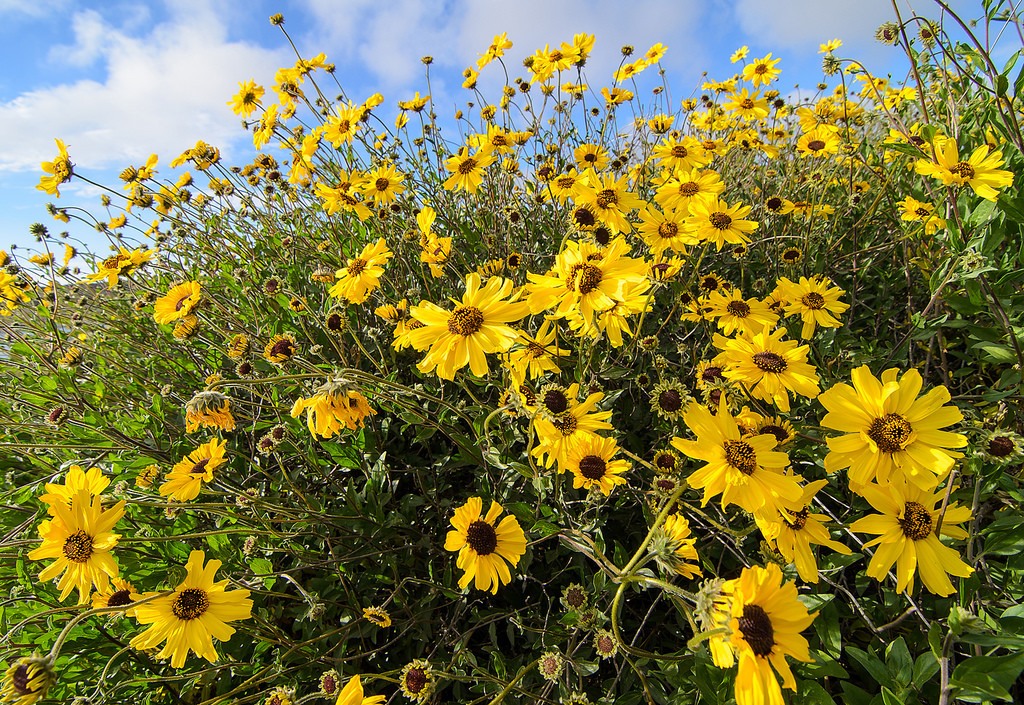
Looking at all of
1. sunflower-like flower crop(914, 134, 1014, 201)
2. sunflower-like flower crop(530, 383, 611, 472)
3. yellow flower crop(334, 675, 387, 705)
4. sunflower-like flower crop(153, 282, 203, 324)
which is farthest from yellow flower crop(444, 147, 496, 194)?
yellow flower crop(334, 675, 387, 705)

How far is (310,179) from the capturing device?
10.6 feet

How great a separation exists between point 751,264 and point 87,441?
3476 millimetres

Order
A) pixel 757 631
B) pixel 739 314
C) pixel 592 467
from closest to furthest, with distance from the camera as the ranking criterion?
pixel 757 631 → pixel 592 467 → pixel 739 314

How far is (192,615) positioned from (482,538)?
672 mm

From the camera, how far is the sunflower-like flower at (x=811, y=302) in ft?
5.48

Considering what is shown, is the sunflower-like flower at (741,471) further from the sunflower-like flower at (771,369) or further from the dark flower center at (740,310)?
the dark flower center at (740,310)

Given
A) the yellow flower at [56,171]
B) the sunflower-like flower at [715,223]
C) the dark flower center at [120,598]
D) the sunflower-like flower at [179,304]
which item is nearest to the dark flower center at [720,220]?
the sunflower-like flower at [715,223]

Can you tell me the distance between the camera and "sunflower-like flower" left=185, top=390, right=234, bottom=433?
1.23m

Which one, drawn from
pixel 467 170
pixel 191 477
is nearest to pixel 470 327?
pixel 191 477

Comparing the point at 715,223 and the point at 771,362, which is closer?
the point at 771,362

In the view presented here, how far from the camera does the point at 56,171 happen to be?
2508 millimetres

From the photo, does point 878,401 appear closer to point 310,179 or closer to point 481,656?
point 481,656

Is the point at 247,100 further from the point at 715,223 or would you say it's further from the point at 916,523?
the point at 916,523

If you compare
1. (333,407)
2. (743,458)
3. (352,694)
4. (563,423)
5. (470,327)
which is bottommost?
(352,694)
